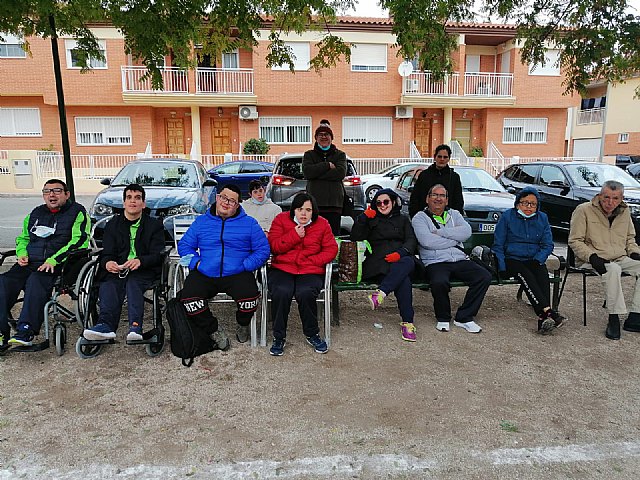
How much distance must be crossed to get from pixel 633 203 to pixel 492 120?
17835mm

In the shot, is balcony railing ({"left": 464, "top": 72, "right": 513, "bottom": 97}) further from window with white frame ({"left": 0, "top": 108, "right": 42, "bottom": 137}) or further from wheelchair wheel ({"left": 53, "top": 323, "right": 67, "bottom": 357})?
wheelchair wheel ({"left": 53, "top": 323, "right": 67, "bottom": 357})

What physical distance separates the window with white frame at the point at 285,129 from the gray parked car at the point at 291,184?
15.1 m

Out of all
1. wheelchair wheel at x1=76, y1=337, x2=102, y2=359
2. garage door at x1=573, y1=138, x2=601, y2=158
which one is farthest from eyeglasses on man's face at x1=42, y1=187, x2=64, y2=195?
garage door at x1=573, y1=138, x2=601, y2=158

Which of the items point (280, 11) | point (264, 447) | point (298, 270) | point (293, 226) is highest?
point (280, 11)

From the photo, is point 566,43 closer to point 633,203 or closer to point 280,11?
point 633,203

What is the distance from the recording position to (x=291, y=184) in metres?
9.30

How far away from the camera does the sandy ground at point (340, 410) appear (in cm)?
306

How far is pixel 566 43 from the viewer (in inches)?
292

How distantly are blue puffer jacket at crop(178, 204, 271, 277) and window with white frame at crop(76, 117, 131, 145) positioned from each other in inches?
824

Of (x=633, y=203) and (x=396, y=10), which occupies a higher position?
(x=396, y=10)

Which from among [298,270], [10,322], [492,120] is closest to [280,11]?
[298,270]

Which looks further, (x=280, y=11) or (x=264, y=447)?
(x=280, y=11)

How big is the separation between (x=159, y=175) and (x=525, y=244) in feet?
20.6

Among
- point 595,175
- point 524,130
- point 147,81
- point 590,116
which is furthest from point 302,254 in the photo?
point 590,116
